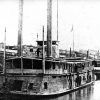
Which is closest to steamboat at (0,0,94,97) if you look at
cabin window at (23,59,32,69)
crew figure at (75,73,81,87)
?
cabin window at (23,59,32,69)

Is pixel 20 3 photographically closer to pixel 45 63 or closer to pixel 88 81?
pixel 45 63

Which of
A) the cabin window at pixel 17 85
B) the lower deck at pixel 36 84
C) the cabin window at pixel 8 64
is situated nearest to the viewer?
the lower deck at pixel 36 84

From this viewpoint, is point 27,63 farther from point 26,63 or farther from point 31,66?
point 31,66

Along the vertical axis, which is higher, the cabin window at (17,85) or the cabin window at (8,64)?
the cabin window at (8,64)

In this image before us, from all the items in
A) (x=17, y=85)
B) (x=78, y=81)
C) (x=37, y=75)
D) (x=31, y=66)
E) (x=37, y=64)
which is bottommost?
(x=78, y=81)

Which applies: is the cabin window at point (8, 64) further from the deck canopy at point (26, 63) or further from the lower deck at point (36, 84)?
the lower deck at point (36, 84)

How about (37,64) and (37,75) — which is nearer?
(37,75)

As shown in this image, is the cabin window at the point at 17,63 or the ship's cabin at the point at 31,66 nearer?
the ship's cabin at the point at 31,66

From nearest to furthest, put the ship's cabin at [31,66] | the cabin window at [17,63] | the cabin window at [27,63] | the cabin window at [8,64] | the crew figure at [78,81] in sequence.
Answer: the ship's cabin at [31,66], the cabin window at [27,63], the cabin window at [17,63], the cabin window at [8,64], the crew figure at [78,81]

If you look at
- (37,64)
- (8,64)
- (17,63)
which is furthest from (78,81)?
(8,64)

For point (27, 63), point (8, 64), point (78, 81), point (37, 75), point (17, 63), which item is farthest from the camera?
point (78, 81)

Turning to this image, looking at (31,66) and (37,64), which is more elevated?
(37,64)

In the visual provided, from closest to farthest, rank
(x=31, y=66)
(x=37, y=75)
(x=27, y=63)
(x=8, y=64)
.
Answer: (x=37, y=75)
(x=31, y=66)
(x=27, y=63)
(x=8, y=64)

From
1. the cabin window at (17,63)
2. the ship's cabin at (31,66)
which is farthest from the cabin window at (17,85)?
the cabin window at (17,63)
